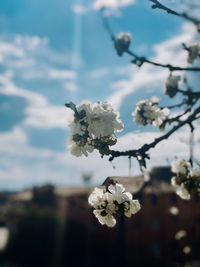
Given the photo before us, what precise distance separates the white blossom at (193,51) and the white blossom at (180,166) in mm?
2200

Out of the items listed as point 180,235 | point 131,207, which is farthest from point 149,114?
point 180,235

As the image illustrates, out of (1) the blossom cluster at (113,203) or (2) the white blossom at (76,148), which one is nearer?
(1) the blossom cluster at (113,203)

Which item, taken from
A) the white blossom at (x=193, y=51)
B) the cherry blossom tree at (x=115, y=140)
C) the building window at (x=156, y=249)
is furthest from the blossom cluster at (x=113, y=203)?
the building window at (x=156, y=249)

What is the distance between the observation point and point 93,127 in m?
2.17

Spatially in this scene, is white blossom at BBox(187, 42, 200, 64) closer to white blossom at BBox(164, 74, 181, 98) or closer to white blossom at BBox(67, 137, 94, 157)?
white blossom at BBox(164, 74, 181, 98)

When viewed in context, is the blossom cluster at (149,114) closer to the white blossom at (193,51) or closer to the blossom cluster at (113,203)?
the white blossom at (193,51)

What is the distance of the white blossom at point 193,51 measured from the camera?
15.2ft

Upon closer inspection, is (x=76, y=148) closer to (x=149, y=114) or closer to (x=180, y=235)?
(x=149, y=114)

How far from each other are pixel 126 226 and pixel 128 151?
967 inches

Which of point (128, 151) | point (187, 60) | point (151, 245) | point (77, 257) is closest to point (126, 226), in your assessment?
point (151, 245)

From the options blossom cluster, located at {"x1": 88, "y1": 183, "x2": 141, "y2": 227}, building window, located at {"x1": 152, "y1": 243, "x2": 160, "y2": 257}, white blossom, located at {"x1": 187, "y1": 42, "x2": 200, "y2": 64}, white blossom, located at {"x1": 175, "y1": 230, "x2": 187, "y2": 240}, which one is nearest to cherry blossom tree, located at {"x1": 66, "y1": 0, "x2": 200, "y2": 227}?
blossom cluster, located at {"x1": 88, "y1": 183, "x2": 141, "y2": 227}

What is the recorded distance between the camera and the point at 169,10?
9.35ft

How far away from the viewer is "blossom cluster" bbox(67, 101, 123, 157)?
2.14 metres

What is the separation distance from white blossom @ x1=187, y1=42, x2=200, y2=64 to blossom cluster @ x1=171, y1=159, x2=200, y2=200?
87.9 inches
